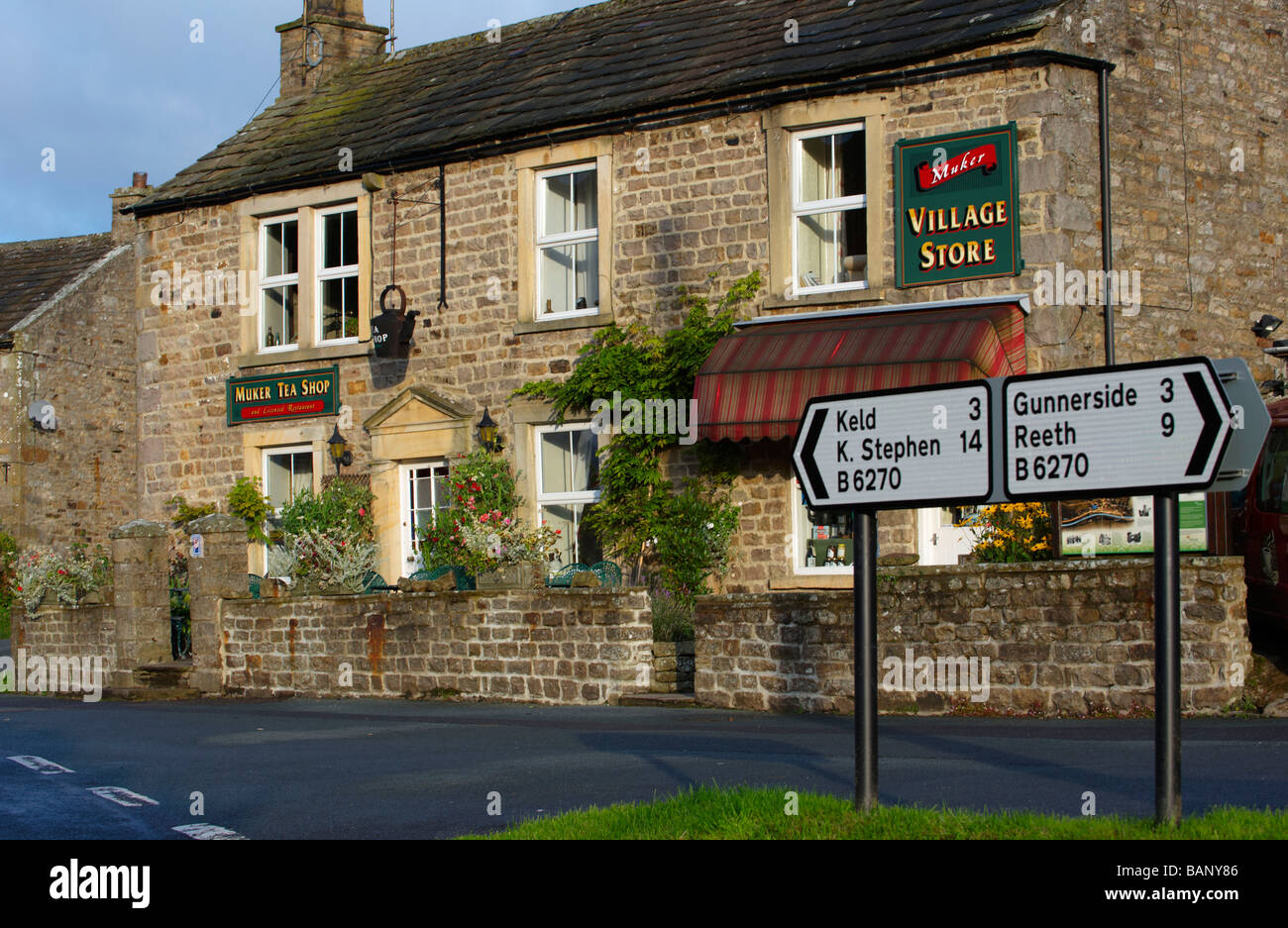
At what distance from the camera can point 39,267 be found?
32.3m

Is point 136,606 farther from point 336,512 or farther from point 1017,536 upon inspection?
point 1017,536

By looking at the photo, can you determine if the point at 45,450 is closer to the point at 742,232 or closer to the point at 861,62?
the point at 742,232

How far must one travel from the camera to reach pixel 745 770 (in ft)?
29.7

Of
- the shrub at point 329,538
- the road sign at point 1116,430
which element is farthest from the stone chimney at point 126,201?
the road sign at point 1116,430

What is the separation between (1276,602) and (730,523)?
6.23m

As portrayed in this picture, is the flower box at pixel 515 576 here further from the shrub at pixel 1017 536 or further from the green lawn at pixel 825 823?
the green lawn at pixel 825 823

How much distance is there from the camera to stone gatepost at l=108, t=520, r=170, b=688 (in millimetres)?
18938

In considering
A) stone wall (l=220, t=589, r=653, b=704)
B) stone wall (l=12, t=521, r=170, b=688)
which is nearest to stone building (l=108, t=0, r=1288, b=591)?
stone wall (l=12, t=521, r=170, b=688)

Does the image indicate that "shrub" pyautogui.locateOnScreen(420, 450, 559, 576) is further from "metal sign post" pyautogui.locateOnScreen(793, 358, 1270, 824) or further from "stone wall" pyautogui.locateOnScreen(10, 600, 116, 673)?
"metal sign post" pyautogui.locateOnScreen(793, 358, 1270, 824)

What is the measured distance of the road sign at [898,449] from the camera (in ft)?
19.1

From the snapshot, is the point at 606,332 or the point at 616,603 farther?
the point at 606,332

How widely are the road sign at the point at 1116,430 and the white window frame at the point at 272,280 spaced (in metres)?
16.2

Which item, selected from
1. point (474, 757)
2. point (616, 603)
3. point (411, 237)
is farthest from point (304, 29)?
point (474, 757)

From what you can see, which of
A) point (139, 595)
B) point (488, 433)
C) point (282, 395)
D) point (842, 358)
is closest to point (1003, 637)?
point (842, 358)
